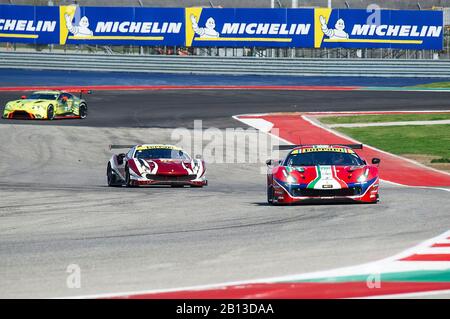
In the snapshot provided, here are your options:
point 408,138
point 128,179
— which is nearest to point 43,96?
point 408,138

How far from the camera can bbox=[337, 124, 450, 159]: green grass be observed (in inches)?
1229

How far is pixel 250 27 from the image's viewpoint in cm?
5106

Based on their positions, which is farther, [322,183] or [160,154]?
[160,154]

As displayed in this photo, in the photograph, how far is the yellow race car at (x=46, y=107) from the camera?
1464 inches

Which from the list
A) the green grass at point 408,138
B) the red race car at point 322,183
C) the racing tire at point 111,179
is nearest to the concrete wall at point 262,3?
the green grass at point 408,138

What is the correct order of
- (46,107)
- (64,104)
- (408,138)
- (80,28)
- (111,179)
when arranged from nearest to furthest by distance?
(111,179) < (408,138) < (46,107) < (64,104) < (80,28)

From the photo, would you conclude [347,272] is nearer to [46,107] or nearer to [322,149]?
[322,149]

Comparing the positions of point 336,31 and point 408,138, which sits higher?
point 336,31

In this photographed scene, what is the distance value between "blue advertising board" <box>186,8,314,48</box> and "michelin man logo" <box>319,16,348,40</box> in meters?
0.54

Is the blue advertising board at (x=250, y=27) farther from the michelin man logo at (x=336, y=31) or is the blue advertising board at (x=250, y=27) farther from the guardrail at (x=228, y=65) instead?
the guardrail at (x=228, y=65)

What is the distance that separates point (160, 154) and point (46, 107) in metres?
15.1

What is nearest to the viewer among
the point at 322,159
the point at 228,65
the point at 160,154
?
the point at 322,159

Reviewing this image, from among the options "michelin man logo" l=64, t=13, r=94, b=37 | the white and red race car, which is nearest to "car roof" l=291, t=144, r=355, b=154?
the white and red race car

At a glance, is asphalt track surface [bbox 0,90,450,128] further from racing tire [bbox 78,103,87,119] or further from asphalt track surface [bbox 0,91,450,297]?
asphalt track surface [bbox 0,91,450,297]
